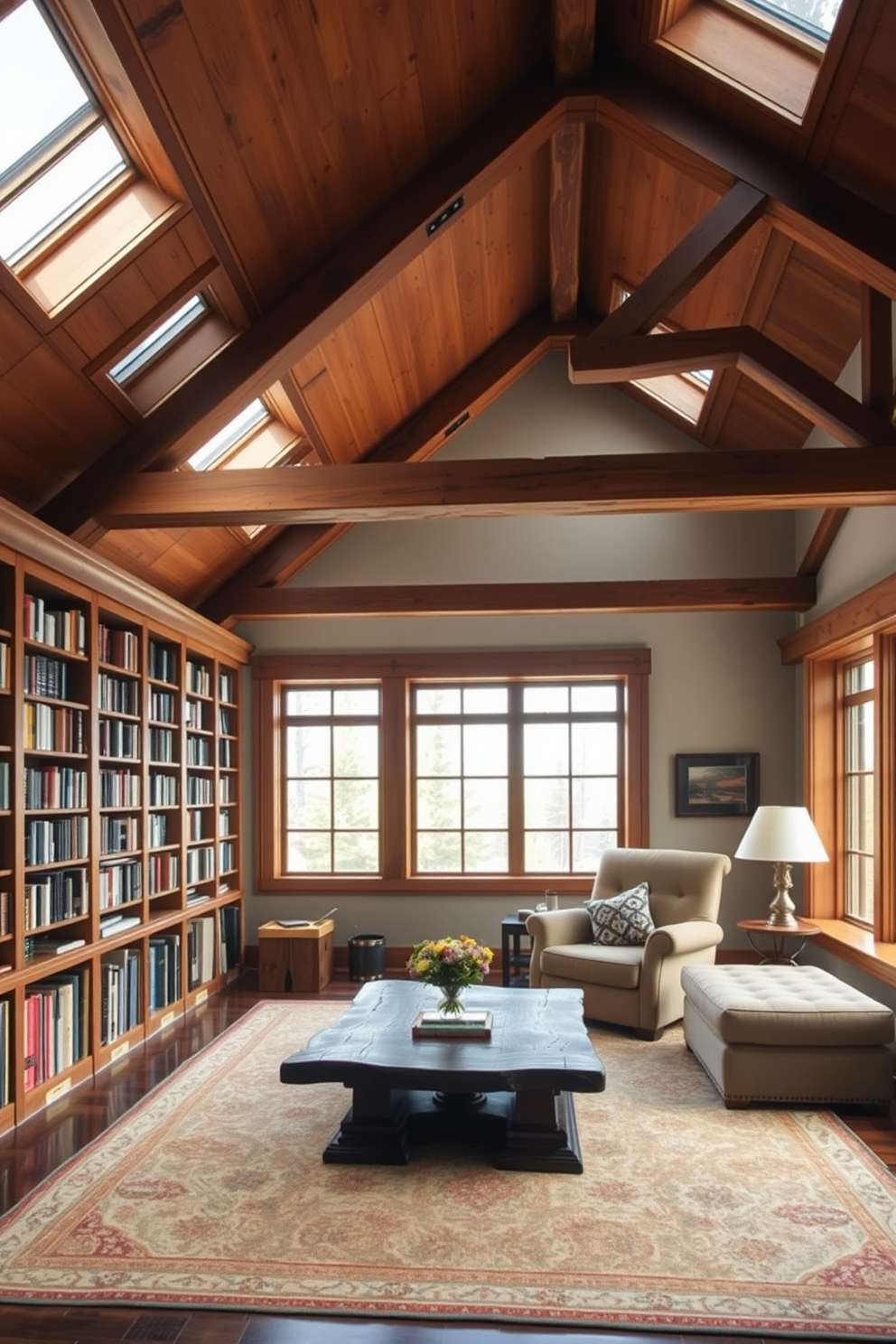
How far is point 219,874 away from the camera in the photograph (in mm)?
7723

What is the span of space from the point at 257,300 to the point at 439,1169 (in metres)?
3.84

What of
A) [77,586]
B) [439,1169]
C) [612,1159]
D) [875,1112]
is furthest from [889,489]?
[77,586]

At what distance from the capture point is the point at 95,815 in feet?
17.8

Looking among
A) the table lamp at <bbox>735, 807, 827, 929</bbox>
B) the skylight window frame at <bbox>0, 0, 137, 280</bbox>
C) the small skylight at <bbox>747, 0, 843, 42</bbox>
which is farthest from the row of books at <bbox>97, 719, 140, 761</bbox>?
the small skylight at <bbox>747, 0, 843, 42</bbox>

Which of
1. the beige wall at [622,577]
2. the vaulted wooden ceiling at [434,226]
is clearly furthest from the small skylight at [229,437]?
the beige wall at [622,577]

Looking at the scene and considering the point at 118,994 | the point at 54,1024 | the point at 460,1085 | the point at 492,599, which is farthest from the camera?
→ the point at 492,599

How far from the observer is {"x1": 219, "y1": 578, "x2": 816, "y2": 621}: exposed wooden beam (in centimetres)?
771

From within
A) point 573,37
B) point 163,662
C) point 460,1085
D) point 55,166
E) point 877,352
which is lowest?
point 460,1085

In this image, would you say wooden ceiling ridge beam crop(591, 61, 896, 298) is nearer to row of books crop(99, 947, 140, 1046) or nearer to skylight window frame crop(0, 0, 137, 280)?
skylight window frame crop(0, 0, 137, 280)

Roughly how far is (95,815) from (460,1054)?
233cm

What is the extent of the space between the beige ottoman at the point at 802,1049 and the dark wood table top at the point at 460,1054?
2.27 ft

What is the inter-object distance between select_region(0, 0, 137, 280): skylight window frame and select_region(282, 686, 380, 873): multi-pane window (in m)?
4.75

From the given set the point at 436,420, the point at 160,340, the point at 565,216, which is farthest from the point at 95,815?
the point at 565,216

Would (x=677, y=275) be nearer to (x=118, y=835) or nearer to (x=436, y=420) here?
(x=436, y=420)
